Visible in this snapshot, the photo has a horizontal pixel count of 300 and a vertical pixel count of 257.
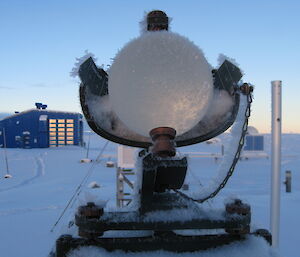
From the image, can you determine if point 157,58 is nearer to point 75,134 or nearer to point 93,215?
point 93,215

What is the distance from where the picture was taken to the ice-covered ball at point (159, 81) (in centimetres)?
131

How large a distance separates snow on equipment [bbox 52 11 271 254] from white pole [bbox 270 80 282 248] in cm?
256

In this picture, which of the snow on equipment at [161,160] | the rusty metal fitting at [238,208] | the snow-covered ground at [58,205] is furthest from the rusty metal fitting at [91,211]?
the rusty metal fitting at [238,208]

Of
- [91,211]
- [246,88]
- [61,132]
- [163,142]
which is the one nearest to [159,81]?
[163,142]

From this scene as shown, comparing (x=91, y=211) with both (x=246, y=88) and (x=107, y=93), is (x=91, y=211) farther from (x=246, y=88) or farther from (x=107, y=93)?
(x=246, y=88)

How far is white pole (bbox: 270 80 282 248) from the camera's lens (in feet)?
12.3

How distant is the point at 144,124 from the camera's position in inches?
55.3

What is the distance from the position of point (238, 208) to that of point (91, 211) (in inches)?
26.9

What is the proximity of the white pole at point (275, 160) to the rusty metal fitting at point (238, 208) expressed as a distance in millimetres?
2699

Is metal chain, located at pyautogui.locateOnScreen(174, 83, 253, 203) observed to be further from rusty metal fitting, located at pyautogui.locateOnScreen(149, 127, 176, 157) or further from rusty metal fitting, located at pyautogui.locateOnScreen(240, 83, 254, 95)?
rusty metal fitting, located at pyautogui.locateOnScreen(149, 127, 176, 157)

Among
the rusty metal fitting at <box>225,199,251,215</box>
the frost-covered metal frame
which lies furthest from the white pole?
the rusty metal fitting at <box>225,199,251,215</box>

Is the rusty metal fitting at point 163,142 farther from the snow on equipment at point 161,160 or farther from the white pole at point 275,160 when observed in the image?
the white pole at point 275,160

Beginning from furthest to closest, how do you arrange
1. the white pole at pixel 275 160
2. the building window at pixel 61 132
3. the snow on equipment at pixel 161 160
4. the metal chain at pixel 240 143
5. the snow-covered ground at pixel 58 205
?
the building window at pixel 61 132 < the snow-covered ground at pixel 58 205 < the white pole at pixel 275 160 < the metal chain at pixel 240 143 < the snow on equipment at pixel 161 160

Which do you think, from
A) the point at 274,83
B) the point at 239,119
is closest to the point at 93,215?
the point at 239,119
